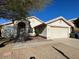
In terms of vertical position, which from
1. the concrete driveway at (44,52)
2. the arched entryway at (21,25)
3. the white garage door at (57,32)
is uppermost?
the arched entryway at (21,25)

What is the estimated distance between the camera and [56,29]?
875 inches

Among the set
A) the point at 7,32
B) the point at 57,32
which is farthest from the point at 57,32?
the point at 7,32

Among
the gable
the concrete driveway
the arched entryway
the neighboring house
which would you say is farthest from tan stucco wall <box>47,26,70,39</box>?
the arched entryway

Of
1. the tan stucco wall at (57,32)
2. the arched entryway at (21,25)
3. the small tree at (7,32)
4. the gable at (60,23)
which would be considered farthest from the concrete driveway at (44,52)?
the arched entryway at (21,25)

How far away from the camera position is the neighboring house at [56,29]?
21344 mm

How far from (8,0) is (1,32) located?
15671 millimetres

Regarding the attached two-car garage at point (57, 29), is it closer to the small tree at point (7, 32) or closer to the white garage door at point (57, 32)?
the white garage door at point (57, 32)

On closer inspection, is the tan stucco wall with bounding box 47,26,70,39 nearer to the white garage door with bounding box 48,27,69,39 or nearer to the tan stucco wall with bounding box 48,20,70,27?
the white garage door with bounding box 48,27,69,39

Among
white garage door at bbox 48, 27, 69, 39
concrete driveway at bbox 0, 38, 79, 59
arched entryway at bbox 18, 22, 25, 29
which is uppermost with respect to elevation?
arched entryway at bbox 18, 22, 25, 29

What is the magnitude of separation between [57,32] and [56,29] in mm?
554

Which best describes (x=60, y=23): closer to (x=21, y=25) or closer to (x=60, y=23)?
(x=60, y=23)

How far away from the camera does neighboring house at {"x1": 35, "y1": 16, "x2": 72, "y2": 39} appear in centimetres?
2134

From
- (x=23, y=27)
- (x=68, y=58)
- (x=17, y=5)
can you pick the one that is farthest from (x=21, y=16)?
(x=23, y=27)

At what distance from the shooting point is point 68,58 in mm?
8227
